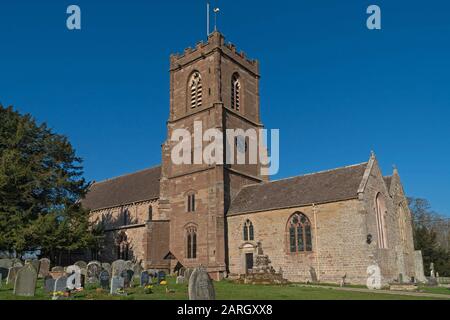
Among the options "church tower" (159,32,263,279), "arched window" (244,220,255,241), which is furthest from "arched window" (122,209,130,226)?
"arched window" (244,220,255,241)

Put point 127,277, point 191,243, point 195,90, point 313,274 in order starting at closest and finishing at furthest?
point 127,277
point 313,274
point 191,243
point 195,90

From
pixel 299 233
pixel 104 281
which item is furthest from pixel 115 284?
pixel 299 233

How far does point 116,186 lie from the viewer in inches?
1957

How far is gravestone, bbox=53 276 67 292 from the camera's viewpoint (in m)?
17.0

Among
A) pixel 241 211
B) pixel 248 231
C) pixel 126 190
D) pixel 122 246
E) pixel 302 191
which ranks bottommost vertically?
pixel 122 246

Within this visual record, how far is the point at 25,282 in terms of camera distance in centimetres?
1680

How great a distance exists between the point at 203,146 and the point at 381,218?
15.8 meters

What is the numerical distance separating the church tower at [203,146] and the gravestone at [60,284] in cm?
1630

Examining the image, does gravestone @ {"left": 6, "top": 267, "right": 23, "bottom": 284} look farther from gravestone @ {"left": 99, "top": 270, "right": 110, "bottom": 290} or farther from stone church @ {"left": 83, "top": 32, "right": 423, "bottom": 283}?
stone church @ {"left": 83, "top": 32, "right": 423, "bottom": 283}

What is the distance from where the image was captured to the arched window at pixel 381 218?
29203mm

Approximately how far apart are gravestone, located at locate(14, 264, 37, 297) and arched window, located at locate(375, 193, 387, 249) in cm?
2217

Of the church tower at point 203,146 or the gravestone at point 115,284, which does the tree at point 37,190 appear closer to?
the church tower at point 203,146

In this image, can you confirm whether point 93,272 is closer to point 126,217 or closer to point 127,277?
point 127,277

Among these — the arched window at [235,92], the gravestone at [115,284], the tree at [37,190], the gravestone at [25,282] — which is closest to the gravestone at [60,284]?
the gravestone at [25,282]
